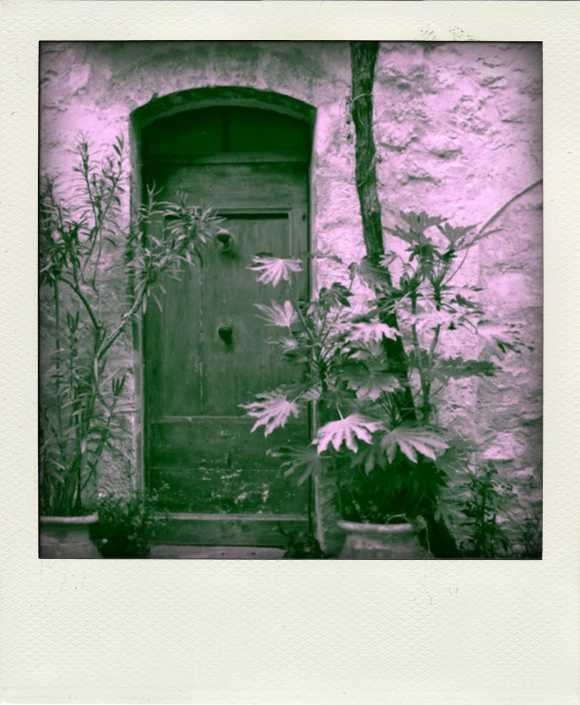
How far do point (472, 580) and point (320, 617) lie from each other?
0.57 meters

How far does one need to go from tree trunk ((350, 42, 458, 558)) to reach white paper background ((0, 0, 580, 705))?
0.82 ft

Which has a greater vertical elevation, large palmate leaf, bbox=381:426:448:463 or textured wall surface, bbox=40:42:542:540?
textured wall surface, bbox=40:42:542:540

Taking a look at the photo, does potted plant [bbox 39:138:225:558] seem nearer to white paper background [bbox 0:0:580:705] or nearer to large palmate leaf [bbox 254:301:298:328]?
white paper background [bbox 0:0:580:705]

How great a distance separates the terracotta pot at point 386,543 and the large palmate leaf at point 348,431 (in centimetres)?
32

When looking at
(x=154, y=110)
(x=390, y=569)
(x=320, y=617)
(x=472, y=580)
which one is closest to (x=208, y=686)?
(x=320, y=617)

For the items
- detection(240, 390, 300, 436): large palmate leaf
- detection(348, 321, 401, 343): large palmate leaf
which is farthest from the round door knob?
detection(348, 321, 401, 343): large palmate leaf

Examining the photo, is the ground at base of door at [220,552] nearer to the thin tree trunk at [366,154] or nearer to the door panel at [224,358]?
the door panel at [224,358]

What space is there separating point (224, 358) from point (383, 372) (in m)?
0.80

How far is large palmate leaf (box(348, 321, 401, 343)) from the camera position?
278cm

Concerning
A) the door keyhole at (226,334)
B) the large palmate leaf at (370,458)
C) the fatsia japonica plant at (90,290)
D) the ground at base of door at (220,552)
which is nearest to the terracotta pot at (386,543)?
the large palmate leaf at (370,458)

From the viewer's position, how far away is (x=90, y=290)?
317 cm

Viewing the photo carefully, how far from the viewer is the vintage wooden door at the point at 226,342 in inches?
129

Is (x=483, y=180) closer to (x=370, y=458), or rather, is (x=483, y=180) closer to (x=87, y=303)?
(x=370, y=458)
